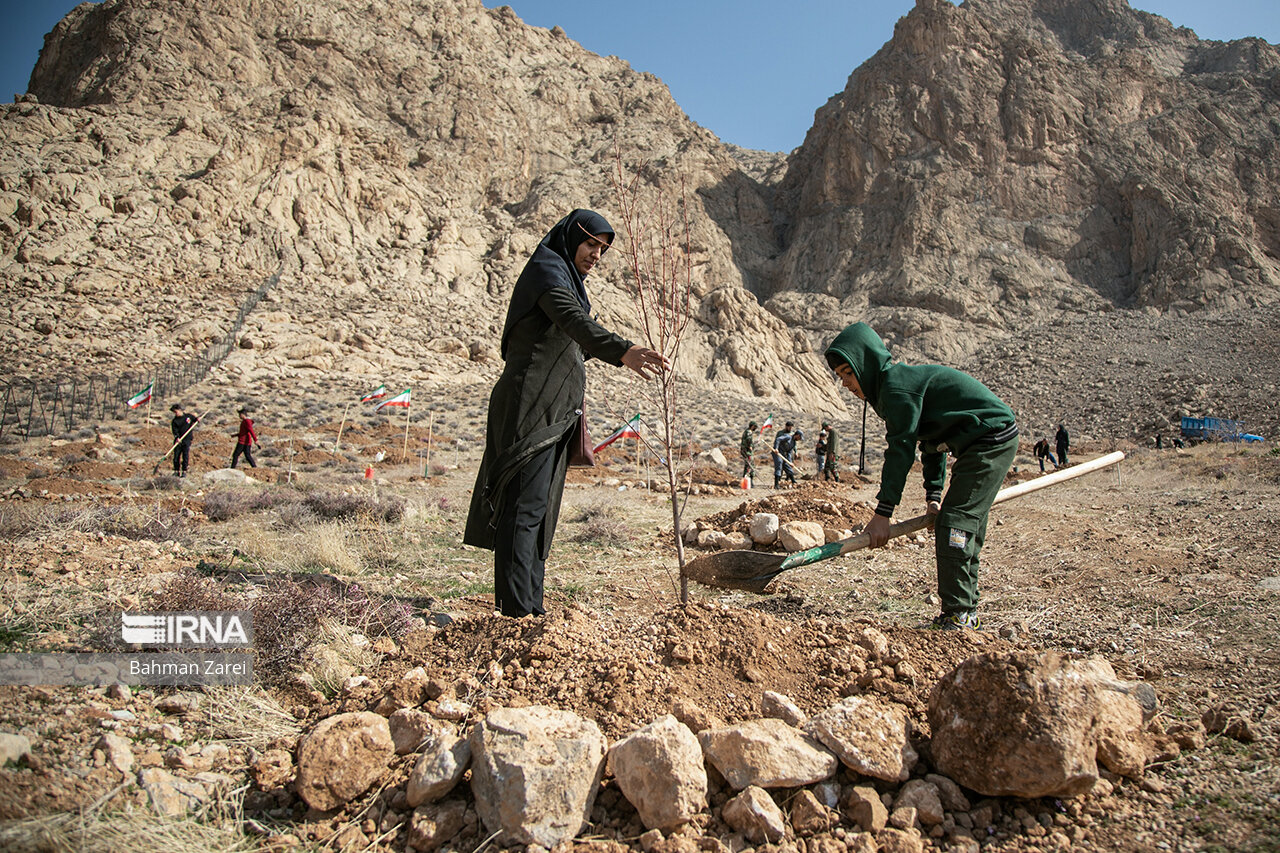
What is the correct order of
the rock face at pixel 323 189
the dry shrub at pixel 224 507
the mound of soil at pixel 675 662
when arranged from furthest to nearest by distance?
the rock face at pixel 323 189, the dry shrub at pixel 224 507, the mound of soil at pixel 675 662

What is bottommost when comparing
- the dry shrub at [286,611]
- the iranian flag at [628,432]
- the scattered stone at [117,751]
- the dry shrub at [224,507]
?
the dry shrub at [224,507]

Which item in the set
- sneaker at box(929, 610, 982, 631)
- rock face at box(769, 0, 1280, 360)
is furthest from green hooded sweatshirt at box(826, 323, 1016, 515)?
rock face at box(769, 0, 1280, 360)

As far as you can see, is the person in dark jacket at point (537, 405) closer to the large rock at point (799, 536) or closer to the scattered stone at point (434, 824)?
the scattered stone at point (434, 824)

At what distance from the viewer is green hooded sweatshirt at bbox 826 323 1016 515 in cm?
304

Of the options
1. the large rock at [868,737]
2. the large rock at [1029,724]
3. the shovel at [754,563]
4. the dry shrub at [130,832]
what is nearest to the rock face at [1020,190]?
the shovel at [754,563]

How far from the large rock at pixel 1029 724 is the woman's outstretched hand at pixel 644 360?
1.41 meters

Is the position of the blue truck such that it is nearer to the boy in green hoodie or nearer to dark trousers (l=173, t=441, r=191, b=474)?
the boy in green hoodie

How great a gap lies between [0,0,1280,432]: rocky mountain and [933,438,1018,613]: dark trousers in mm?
24132

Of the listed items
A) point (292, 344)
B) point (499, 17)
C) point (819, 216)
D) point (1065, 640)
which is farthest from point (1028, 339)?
A: point (499, 17)

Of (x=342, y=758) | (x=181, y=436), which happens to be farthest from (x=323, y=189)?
(x=342, y=758)

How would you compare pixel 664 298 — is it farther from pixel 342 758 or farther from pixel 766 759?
pixel 342 758

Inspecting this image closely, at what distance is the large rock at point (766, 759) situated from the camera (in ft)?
5.44

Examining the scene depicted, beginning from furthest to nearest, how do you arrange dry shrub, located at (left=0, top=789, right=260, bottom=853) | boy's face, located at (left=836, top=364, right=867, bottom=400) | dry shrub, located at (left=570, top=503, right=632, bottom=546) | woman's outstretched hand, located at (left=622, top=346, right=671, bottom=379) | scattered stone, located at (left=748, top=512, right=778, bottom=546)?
dry shrub, located at (left=570, top=503, right=632, bottom=546), scattered stone, located at (left=748, top=512, right=778, bottom=546), boy's face, located at (left=836, top=364, right=867, bottom=400), woman's outstretched hand, located at (left=622, top=346, right=671, bottom=379), dry shrub, located at (left=0, top=789, right=260, bottom=853)

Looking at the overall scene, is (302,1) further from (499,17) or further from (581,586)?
(581,586)
